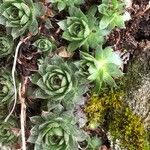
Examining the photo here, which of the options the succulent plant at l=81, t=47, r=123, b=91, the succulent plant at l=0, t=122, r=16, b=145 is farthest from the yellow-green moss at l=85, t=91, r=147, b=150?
the succulent plant at l=0, t=122, r=16, b=145

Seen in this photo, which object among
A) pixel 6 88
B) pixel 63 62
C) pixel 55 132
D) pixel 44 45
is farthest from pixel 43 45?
pixel 55 132

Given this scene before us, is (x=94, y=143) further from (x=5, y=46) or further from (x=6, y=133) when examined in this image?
(x=5, y=46)

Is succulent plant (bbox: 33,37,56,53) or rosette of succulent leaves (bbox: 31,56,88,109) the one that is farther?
succulent plant (bbox: 33,37,56,53)

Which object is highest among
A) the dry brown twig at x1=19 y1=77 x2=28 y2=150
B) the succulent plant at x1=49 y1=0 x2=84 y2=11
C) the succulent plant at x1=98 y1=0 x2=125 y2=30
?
the succulent plant at x1=49 y1=0 x2=84 y2=11

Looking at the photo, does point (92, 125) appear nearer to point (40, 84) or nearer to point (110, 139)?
point (110, 139)

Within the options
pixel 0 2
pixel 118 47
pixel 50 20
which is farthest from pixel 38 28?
Result: pixel 118 47

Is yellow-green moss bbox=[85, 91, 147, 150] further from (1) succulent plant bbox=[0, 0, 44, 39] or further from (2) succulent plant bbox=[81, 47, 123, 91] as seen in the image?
(1) succulent plant bbox=[0, 0, 44, 39]
